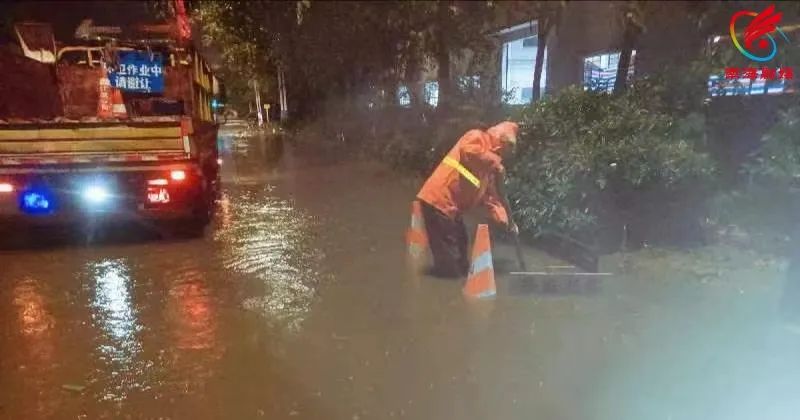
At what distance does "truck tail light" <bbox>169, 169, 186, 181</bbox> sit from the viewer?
324 inches

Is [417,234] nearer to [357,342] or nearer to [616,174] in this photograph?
[357,342]

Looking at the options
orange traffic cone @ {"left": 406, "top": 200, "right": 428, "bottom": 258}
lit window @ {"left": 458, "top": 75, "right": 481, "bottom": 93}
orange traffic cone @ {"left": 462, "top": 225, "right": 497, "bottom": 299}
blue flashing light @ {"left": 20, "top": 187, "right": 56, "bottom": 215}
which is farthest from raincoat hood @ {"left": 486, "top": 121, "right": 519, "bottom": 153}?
lit window @ {"left": 458, "top": 75, "right": 481, "bottom": 93}

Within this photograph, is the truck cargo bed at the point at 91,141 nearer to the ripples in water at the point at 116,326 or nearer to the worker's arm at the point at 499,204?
the ripples in water at the point at 116,326

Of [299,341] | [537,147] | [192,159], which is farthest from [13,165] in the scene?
[537,147]

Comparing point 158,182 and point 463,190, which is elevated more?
point 463,190

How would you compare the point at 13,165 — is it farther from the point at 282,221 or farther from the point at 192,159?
the point at 282,221

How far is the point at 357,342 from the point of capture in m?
5.12

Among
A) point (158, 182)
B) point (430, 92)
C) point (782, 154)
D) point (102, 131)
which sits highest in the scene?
point (430, 92)

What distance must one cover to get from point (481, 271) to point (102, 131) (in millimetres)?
4827

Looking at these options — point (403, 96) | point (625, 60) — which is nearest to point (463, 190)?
point (625, 60)

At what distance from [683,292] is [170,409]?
419 cm

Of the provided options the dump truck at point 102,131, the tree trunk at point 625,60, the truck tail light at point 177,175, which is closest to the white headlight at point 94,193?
the dump truck at point 102,131

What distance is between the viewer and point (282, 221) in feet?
32.4

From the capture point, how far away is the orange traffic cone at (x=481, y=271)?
589 centimetres
